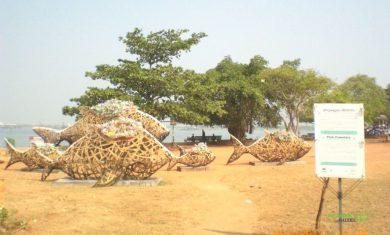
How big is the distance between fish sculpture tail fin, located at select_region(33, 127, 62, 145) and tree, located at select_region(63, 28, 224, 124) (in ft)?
16.9

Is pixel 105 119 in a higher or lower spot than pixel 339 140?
higher

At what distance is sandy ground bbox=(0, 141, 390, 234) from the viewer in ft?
25.8

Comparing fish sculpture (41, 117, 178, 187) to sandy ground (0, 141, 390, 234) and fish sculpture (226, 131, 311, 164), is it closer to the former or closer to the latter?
sandy ground (0, 141, 390, 234)

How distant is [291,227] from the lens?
7797mm

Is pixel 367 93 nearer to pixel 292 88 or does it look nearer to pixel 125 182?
pixel 292 88

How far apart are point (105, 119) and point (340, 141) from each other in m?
11.0

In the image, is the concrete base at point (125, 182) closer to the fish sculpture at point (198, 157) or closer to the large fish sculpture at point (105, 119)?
the large fish sculpture at point (105, 119)

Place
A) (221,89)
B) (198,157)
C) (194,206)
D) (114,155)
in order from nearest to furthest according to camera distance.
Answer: (194,206) → (114,155) → (198,157) → (221,89)

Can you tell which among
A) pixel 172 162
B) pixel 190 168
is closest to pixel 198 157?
pixel 190 168

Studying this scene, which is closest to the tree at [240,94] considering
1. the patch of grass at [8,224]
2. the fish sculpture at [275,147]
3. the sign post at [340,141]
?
the fish sculpture at [275,147]

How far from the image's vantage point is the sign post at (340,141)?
258 inches

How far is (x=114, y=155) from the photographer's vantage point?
41.3 ft

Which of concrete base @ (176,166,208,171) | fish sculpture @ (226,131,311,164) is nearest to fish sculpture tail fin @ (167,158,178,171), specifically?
concrete base @ (176,166,208,171)

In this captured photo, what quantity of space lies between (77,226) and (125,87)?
23.3 m
